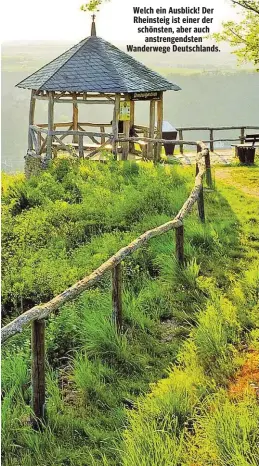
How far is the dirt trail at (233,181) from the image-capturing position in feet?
41.9

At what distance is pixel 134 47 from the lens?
7336 mm

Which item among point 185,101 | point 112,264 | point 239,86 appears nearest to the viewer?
point 112,264

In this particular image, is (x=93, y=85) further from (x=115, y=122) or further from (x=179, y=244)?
(x=179, y=244)

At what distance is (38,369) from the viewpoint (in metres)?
4.84

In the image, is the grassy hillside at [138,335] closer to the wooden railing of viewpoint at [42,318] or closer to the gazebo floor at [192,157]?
the wooden railing of viewpoint at [42,318]

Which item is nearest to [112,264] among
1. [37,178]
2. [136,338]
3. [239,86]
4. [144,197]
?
[136,338]

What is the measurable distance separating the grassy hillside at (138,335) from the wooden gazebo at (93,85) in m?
5.66

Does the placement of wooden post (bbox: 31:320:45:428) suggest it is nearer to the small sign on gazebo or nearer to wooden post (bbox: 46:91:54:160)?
wooden post (bbox: 46:91:54:160)

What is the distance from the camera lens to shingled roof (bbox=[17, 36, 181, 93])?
17.0 meters

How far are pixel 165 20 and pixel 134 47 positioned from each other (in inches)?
34.9

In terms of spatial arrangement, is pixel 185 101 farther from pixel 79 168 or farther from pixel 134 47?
pixel 134 47

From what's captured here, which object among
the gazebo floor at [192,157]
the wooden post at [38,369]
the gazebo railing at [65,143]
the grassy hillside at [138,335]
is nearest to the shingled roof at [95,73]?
the gazebo railing at [65,143]

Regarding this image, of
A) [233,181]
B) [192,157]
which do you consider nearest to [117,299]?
[233,181]

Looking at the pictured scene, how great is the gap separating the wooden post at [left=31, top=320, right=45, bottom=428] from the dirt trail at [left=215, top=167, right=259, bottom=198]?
8.30m
